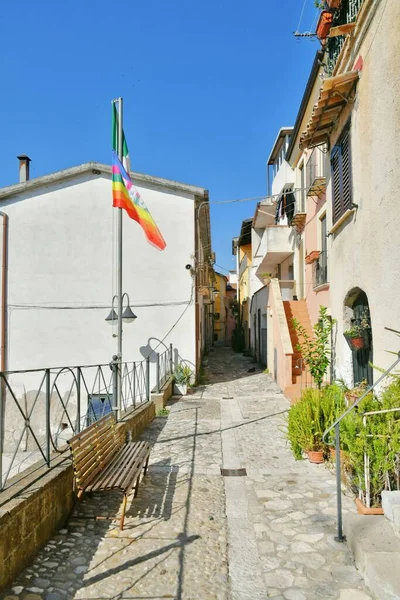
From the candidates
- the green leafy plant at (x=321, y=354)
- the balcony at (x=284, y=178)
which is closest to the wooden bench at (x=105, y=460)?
the green leafy plant at (x=321, y=354)

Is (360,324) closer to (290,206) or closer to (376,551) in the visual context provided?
(376,551)

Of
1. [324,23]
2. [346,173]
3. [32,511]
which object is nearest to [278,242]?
[346,173]

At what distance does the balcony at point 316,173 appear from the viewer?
11.0 m

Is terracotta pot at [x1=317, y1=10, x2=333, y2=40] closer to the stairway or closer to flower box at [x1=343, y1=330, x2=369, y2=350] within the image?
flower box at [x1=343, y1=330, x2=369, y2=350]

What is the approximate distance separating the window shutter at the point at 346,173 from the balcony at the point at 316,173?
278 cm

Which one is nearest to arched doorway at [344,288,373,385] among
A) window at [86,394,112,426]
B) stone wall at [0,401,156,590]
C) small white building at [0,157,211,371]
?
window at [86,394,112,426]

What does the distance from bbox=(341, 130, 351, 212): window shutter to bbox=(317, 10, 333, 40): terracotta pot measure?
2492 mm

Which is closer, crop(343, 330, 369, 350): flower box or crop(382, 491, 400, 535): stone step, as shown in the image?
crop(382, 491, 400, 535): stone step

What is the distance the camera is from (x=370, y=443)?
3.86 m

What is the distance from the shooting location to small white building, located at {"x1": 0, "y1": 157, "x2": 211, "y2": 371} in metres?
13.6

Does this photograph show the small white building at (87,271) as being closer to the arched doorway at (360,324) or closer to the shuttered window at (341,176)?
the shuttered window at (341,176)

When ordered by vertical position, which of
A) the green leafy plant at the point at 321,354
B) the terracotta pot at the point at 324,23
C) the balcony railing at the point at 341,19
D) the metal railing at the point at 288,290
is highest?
the terracotta pot at the point at 324,23

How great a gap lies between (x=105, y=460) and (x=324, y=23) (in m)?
9.28

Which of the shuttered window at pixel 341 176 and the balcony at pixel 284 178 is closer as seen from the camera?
the shuttered window at pixel 341 176
